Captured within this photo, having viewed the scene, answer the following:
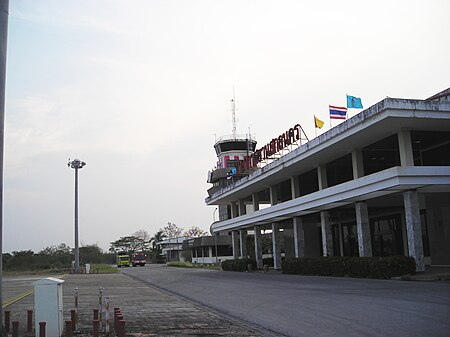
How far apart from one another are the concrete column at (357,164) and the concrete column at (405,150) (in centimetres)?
407

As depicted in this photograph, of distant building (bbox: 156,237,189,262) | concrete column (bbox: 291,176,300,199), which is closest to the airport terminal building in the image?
concrete column (bbox: 291,176,300,199)

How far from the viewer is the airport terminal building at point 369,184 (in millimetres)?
25547

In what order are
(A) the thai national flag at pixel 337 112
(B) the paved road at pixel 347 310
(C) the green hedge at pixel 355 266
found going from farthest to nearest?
(A) the thai national flag at pixel 337 112
(C) the green hedge at pixel 355 266
(B) the paved road at pixel 347 310

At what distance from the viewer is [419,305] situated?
14.3 metres

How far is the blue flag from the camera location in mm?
30062

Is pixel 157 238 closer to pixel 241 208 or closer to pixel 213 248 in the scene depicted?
pixel 213 248

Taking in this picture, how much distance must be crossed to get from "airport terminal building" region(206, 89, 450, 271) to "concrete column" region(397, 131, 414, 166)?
0.05m

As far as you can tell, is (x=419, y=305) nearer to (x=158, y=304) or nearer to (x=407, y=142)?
(x=158, y=304)

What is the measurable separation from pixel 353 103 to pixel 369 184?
208 inches

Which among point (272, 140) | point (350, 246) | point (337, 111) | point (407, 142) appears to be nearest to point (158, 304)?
Result: point (407, 142)

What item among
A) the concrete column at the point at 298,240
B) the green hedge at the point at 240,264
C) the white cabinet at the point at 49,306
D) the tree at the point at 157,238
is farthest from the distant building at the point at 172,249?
the white cabinet at the point at 49,306

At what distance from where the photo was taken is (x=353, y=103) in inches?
1191

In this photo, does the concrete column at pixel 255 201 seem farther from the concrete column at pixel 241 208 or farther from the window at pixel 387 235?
the window at pixel 387 235

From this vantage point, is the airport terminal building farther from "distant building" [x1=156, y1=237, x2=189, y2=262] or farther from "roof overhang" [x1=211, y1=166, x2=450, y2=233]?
"distant building" [x1=156, y1=237, x2=189, y2=262]
